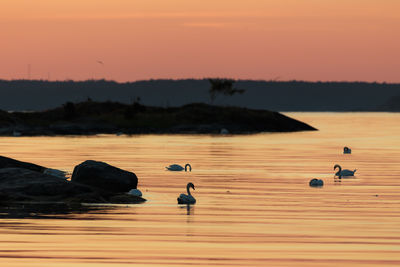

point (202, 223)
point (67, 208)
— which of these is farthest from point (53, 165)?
point (202, 223)

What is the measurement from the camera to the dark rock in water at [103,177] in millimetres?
40906

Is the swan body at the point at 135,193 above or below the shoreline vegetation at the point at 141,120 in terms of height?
below

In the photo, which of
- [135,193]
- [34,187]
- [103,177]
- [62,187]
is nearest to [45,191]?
[34,187]

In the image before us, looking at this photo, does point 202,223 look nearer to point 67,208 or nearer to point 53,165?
point 67,208

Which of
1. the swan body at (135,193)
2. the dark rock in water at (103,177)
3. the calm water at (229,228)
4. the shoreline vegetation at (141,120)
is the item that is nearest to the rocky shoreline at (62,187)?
the dark rock in water at (103,177)

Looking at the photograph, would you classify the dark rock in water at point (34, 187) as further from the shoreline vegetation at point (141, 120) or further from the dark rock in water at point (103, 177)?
the shoreline vegetation at point (141, 120)

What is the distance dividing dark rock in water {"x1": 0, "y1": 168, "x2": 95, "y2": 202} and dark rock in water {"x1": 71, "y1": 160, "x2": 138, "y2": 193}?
1.93m

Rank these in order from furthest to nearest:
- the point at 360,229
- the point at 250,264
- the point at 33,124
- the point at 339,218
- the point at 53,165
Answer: the point at 33,124, the point at 53,165, the point at 339,218, the point at 360,229, the point at 250,264

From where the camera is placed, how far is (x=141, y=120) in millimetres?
159875

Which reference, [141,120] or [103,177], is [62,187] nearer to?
[103,177]

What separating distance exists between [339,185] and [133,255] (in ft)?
88.8

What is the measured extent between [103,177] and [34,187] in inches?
165

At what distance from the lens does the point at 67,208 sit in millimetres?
35344

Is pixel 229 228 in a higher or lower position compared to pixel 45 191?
lower
